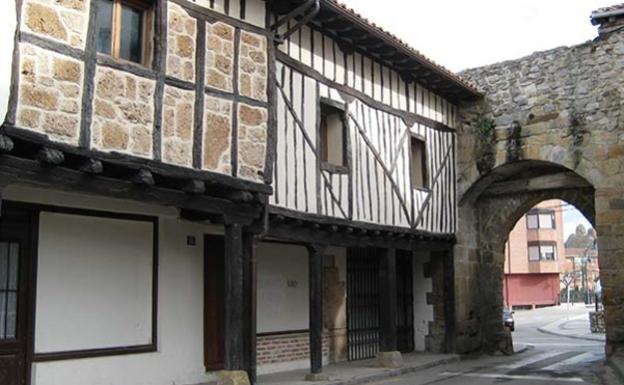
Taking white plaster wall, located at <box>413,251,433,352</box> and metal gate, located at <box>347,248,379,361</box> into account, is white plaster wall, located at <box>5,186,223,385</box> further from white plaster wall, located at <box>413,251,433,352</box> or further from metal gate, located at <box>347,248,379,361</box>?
white plaster wall, located at <box>413,251,433,352</box>

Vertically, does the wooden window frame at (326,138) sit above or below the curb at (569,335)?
above

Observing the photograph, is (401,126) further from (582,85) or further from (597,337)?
(597,337)

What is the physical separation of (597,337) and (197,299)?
1508 centimetres

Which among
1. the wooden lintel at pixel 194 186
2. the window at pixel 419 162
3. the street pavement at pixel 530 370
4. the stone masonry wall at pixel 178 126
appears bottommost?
the street pavement at pixel 530 370

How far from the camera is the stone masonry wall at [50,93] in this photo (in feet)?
19.8

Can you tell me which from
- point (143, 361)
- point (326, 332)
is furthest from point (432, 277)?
point (143, 361)

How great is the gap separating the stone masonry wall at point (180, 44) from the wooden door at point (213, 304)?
9.74 ft

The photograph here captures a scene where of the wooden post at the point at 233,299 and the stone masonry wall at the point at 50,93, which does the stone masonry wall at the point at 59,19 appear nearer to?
the stone masonry wall at the point at 50,93

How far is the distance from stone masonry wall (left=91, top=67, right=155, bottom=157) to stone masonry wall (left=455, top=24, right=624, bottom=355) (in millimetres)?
8828

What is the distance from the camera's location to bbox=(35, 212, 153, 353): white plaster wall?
7.66m

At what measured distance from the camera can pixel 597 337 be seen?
802 inches

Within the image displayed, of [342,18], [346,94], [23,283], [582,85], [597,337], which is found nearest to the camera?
[23,283]

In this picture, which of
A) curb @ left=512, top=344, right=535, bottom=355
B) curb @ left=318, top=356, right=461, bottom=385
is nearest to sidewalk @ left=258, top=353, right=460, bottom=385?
curb @ left=318, top=356, right=461, bottom=385

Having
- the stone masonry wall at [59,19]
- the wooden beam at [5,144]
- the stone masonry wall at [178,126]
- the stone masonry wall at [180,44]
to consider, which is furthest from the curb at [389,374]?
the stone masonry wall at [59,19]
